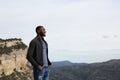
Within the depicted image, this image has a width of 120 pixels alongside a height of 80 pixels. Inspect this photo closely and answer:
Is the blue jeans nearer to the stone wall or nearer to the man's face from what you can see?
the man's face

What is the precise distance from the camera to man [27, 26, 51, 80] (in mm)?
14258

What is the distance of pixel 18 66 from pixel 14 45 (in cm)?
807

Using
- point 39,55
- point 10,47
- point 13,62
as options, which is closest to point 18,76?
point 13,62

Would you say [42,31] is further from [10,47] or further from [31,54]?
[10,47]

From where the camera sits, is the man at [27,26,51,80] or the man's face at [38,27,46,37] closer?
the man at [27,26,51,80]

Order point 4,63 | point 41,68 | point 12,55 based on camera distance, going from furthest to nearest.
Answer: point 12,55 < point 4,63 < point 41,68

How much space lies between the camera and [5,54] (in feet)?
414

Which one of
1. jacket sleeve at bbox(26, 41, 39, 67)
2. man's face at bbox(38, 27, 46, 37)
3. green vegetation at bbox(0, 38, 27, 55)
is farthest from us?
green vegetation at bbox(0, 38, 27, 55)

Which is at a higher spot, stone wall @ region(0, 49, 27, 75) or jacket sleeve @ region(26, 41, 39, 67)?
stone wall @ region(0, 49, 27, 75)

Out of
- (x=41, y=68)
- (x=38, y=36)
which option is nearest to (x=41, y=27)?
(x=38, y=36)

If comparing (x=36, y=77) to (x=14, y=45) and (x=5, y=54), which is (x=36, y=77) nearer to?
(x=5, y=54)

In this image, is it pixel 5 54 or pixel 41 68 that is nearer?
pixel 41 68

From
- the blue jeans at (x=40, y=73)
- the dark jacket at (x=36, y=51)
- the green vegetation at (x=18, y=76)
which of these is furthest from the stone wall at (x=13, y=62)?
the dark jacket at (x=36, y=51)

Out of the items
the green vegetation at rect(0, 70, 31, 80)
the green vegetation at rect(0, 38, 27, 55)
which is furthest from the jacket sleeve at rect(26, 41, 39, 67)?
the green vegetation at rect(0, 38, 27, 55)
